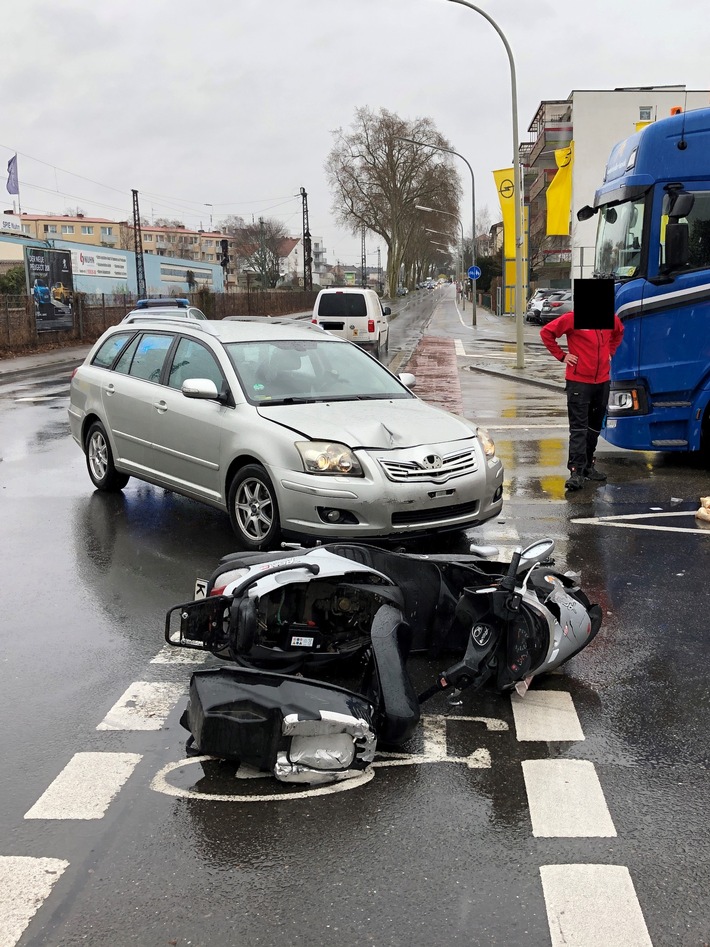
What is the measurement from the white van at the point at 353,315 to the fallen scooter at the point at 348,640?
21760 millimetres

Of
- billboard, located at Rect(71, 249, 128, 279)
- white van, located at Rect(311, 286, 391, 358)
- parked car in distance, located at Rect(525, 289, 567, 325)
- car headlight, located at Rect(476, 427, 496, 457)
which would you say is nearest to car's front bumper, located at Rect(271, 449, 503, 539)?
Result: car headlight, located at Rect(476, 427, 496, 457)

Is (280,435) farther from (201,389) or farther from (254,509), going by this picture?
(201,389)

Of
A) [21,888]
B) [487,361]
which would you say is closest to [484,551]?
[21,888]

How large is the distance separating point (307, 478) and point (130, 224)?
140520 mm

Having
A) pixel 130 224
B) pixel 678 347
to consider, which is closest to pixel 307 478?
pixel 678 347

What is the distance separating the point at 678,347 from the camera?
938 cm

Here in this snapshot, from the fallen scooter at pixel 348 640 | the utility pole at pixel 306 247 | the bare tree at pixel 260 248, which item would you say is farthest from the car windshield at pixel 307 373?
the bare tree at pixel 260 248

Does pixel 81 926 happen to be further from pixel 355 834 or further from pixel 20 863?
pixel 355 834

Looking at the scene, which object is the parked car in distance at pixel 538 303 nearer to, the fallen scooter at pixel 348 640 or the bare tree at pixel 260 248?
the fallen scooter at pixel 348 640

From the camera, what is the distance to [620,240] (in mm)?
9930

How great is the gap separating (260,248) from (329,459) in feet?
383

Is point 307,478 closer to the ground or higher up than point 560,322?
closer to the ground

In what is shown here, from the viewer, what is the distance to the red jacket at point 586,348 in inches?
340

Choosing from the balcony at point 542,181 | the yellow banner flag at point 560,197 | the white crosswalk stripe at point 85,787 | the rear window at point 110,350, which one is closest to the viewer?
the white crosswalk stripe at point 85,787
